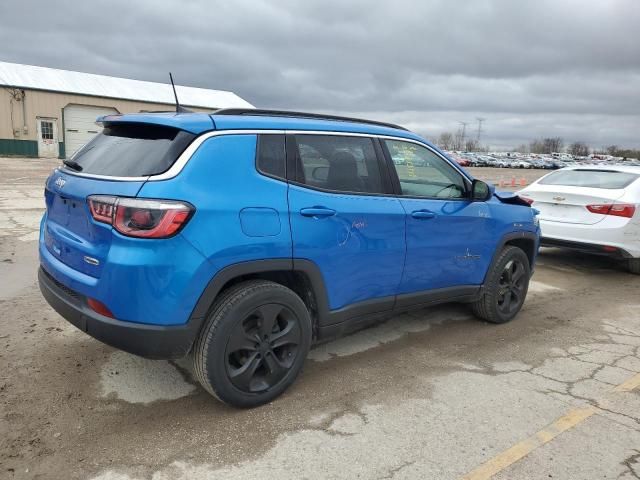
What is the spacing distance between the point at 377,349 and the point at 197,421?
177 cm

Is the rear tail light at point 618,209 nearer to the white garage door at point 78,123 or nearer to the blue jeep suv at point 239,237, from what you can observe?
the blue jeep suv at point 239,237

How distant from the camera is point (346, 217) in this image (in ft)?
11.6

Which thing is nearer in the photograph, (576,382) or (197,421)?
(197,421)

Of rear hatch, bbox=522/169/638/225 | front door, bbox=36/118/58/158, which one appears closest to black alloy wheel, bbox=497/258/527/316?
rear hatch, bbox=522/169/638/225

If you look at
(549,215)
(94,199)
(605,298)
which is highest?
(94,199)

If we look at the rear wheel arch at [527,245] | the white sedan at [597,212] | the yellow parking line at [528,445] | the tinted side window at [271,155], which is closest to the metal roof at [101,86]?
the white sedan at [597,212]

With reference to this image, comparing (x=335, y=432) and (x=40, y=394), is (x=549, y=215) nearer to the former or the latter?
(x=335, y=432)

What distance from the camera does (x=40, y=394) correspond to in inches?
134

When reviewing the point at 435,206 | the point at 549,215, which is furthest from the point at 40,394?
the point at 549,215

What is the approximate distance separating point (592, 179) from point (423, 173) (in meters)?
4.75

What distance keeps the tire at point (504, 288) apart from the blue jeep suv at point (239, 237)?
919 mm

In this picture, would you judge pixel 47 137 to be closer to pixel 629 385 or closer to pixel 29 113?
pixel 29 113

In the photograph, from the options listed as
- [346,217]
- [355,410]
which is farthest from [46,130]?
[355,410]

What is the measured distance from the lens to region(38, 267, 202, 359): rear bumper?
2.87m
